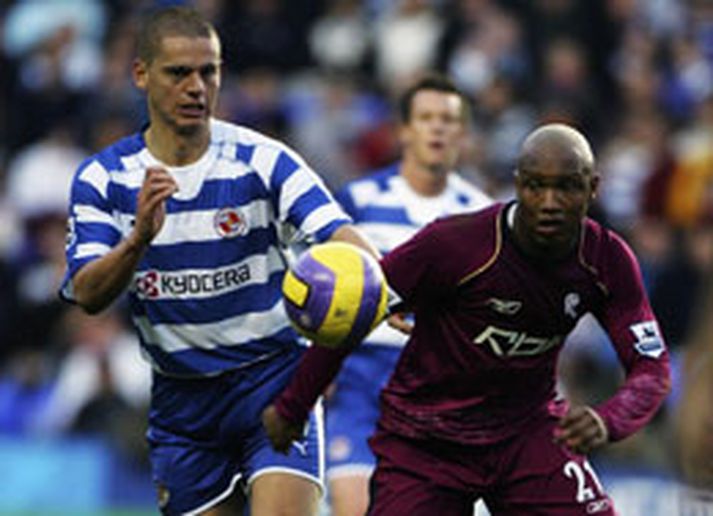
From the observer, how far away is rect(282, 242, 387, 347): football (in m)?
6.51

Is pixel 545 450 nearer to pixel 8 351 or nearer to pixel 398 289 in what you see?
pixel 398 289

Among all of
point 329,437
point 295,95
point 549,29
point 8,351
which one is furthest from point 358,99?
point 329,437

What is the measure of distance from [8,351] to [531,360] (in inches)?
316

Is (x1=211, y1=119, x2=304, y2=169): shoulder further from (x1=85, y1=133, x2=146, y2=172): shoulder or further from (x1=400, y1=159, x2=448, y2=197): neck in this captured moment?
(x1=400, y1=159, x2=448, y2=197): neck

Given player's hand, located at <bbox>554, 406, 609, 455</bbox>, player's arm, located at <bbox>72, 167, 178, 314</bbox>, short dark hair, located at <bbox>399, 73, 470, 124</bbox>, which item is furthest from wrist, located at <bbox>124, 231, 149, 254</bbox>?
short dark hair, located at <bbox>399, 73, 470, 124</bbox>

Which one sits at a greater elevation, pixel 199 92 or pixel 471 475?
pixel 199 92

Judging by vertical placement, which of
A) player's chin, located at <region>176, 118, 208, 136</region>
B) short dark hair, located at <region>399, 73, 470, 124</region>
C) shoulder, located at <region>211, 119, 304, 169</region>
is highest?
player's chin, located at <region>176, 118, 208, 136</region>

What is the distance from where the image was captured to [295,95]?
1627 centimetres

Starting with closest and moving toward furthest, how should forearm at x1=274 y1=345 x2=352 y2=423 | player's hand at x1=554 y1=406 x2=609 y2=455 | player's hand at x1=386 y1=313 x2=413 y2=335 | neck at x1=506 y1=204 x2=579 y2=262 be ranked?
player's hand at x1=554 y1=406 x2=609 y2=455, forearm at x1=274 y1=345 x2=352 y2=423, neck at x1=506 y1=204 x2=579 y2=262, player's hand at x1=386 y1=313 x2=413 y2=335

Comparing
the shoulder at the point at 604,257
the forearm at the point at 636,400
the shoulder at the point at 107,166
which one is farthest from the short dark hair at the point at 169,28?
the forearm at the point at 636,400

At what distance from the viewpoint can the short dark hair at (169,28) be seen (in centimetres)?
730

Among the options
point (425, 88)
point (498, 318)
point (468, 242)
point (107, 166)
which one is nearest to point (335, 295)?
point (468, 242)

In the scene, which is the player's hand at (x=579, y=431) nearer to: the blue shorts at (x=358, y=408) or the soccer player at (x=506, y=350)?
the soccer player at (x=506, y=350)

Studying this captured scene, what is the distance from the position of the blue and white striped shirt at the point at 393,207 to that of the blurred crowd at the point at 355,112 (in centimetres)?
384
